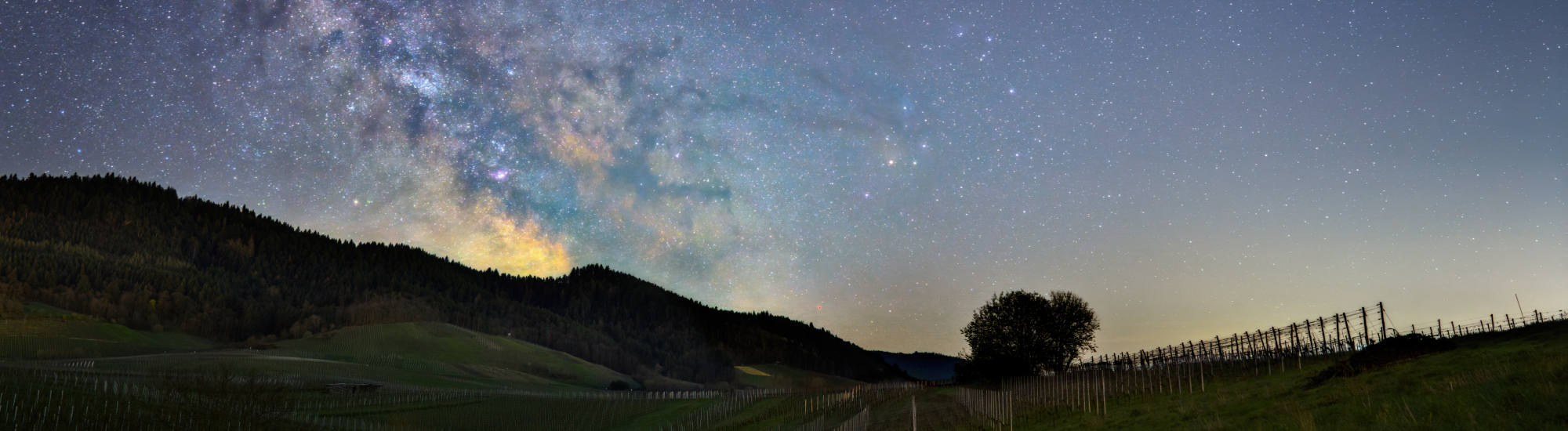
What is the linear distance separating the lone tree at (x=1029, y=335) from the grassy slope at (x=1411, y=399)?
173ft

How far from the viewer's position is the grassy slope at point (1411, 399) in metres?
16.8

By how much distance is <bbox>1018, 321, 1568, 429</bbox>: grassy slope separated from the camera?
1684cm

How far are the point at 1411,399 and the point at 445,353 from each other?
167 m

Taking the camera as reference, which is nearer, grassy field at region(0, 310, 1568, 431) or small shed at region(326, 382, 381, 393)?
grassy field at region(0, 310, 1568, 431)

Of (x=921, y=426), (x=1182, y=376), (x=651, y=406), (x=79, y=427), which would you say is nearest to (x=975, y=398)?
(x=921, y=426)

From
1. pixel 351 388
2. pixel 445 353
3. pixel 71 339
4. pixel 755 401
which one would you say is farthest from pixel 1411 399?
pixel 71 339

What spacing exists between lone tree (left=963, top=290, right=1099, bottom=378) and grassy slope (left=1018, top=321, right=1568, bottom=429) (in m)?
52.8

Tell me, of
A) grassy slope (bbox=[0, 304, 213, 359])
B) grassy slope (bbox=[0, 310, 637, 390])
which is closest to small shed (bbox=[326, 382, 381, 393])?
grassy slope (bbox=[0, 310, 637, 390])

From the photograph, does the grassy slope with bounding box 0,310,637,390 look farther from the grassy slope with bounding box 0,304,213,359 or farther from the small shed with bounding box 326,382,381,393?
the small shed with bounding box 326,382,381,393

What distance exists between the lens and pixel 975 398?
4809cm

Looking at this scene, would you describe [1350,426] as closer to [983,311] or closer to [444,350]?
[983,311]

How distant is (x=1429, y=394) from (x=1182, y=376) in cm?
3090

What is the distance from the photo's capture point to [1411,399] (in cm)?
1984

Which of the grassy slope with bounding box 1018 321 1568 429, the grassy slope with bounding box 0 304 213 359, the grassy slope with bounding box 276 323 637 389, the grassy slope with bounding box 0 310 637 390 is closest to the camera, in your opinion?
the grassy slope with bounding box 1018 321 1568 429
